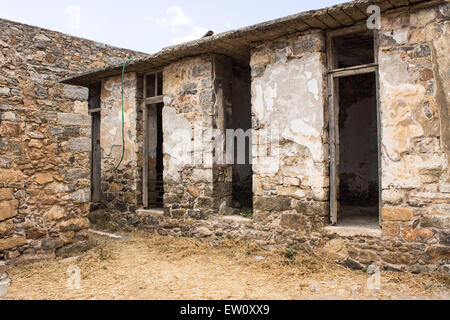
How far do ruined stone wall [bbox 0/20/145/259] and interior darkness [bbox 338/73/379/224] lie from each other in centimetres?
504

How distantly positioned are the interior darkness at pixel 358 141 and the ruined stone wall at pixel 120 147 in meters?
4.11

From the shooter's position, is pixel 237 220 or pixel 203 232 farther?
pixel 203 232

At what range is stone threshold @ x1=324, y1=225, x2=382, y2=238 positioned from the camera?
405 centimetres

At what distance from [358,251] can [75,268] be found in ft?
11.1

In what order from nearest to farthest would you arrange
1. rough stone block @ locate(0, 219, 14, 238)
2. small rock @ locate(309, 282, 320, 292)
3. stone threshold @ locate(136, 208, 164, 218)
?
small rock @ locate(309, 282, 320, 292), rough stone block @ locate(0, 219, 14, 238), stone threshold @ locate(136, 208, 164, 218)

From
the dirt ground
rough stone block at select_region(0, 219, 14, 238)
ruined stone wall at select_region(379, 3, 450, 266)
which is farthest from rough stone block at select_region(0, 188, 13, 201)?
ruined stone wall at select_region(379, 3, 450, 266)

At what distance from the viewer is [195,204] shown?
558cm

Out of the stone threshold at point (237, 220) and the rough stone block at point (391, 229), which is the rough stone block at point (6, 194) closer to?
the stone threshold at point (237, 220)

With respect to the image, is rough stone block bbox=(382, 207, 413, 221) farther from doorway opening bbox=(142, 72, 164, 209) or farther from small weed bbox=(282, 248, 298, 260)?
doorway opening bbox=(142, 72, 164, 209)

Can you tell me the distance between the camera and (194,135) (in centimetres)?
563

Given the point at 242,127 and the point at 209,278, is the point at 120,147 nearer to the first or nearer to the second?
the point at 242,127

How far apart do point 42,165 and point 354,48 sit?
4.93 metres

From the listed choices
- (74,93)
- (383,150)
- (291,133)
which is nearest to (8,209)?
(74,93)
